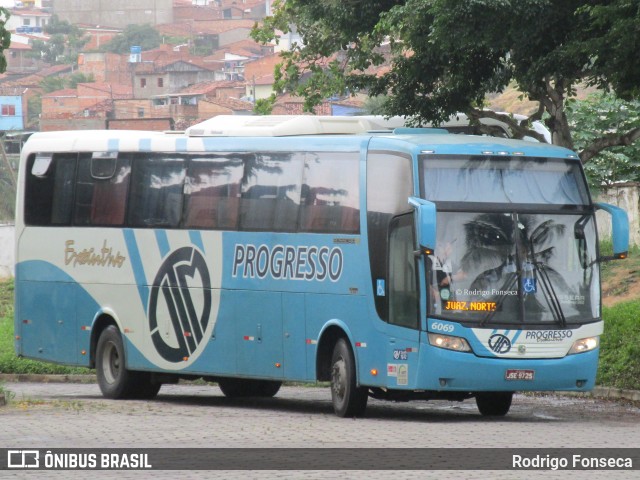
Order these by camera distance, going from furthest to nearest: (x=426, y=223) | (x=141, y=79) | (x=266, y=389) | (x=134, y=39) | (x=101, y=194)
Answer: (x=134, y=39)
(x=141, y=79)
(x=266, y=389)
(x=101, y=194)
(x=426, y=223)

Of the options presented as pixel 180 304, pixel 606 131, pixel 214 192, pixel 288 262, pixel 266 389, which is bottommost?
pixel 266 389

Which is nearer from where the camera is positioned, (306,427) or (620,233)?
(306,427)

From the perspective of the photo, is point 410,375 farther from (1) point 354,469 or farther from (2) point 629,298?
(2) point 629,298

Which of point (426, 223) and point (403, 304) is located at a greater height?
point (426, 223)

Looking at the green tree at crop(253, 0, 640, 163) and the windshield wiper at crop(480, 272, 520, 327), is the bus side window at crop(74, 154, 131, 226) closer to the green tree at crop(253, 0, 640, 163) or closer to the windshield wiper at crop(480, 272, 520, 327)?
the green tree at crop(253, 0, 640, 163)

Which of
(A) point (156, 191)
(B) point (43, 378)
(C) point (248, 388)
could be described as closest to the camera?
Result: (A) point (156, 191)

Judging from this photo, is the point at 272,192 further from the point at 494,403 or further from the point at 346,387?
the point at 494,403

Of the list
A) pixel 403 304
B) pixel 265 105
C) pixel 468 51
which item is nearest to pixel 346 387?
pixel 403 304

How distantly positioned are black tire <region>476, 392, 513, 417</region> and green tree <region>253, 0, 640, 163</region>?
3995mm

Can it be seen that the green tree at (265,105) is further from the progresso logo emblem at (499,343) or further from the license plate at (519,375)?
the license plate at (519,375)

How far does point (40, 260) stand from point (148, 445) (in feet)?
32.4

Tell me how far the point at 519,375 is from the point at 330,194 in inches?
129

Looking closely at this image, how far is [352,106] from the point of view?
97.9m

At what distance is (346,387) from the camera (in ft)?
57.1
